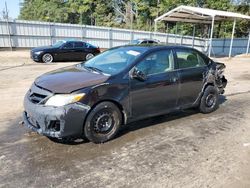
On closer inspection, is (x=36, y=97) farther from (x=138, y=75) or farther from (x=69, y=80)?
(x=138, y=75)

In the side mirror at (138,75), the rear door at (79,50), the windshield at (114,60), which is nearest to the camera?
the side mirror at (138,75)

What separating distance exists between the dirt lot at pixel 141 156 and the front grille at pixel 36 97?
72cm

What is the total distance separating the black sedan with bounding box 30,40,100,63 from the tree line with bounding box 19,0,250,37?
805 inches

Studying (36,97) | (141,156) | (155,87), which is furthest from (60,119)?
(155,87)

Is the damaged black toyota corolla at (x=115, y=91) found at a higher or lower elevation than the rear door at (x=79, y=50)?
higher

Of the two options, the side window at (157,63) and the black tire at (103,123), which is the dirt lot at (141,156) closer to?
the black tire at (103,123)

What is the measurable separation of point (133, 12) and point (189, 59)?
144 feet

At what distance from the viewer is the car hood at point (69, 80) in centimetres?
414

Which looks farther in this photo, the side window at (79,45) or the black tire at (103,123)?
the side window at (79,45)

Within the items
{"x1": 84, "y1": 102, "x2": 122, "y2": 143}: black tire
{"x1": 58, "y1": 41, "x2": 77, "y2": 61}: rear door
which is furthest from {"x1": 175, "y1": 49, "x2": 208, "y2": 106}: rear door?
{"x1": 58, "y1": 41, "x2": 77, "y2": 61}: rear door

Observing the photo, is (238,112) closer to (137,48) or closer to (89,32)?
(137,48)

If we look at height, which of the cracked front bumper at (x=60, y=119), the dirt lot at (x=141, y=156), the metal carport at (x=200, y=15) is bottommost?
the dirt lot at (x=141, y=156)

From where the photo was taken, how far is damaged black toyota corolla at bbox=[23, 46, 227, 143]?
407 cm

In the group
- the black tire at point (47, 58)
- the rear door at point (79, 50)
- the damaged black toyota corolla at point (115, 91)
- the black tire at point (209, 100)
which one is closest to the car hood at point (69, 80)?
the damaged black toyota corolla at point (115, 91)
